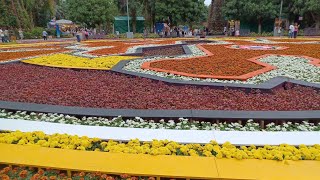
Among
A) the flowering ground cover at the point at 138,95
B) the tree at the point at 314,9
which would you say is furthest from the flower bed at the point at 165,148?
the tree at the point at 314,9

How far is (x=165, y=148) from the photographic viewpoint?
3479 mm

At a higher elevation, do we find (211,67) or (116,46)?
(116,46)

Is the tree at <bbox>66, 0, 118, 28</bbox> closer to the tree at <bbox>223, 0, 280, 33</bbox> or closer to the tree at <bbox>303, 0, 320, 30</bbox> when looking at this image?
the tree at <bbox>223, 0, 280, 33</bbox>

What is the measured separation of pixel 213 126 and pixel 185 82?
241cm

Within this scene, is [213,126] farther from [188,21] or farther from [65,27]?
[65,27]

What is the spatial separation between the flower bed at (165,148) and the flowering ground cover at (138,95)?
5.57 feet

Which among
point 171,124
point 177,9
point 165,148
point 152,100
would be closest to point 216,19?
point 177,9

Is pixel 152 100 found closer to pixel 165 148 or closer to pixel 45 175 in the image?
pixel 165 148

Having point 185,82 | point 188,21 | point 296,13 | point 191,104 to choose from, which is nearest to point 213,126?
point 191,104

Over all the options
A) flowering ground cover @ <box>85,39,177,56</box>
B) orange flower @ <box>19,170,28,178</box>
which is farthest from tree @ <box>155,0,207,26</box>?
orange flower @ <box>19,170,28,178</box>

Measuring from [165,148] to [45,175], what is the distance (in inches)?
52.1

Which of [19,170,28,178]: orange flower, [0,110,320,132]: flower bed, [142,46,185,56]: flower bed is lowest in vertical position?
[19,170,28,178]: orange flower

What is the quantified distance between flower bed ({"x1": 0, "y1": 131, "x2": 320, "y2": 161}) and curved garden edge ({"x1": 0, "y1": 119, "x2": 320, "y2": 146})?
16 centimetres

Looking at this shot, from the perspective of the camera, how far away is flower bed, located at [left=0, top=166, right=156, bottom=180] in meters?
3.02
